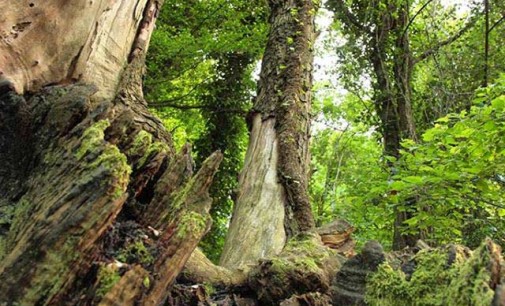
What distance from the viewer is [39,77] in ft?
9.00

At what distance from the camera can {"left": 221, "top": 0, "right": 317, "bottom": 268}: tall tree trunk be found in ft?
13.5

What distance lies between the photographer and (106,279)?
5.44 feet

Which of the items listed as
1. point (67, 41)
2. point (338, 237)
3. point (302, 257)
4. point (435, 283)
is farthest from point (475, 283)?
point (67, 41)

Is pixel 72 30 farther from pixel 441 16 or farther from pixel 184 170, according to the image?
pixel 441 16

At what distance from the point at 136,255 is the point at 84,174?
1.30ft

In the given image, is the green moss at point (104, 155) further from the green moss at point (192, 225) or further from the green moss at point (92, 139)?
the green moss at point (192, 225)

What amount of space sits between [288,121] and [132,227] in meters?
3.05

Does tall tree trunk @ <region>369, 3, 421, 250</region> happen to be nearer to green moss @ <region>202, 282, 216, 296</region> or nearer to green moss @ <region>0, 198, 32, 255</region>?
green moss @ <region>202, 282, 216, 296</region>

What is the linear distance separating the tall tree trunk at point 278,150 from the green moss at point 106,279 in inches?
80.6

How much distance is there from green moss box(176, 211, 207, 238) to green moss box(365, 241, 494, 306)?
2.69 feet

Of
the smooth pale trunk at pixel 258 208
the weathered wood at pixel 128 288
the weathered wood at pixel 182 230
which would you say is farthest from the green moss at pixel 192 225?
the smooth pale trunk at pixel 258 208

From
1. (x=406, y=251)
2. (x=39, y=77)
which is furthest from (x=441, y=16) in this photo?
(x=39, y=77)

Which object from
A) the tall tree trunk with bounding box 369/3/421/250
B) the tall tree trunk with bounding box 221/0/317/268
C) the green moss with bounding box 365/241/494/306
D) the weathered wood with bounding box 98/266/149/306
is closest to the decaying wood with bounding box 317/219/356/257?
the tall tree trunk with bounding box 221/0/317/268

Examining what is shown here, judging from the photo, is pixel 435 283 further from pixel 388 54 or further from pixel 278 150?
pixel 388 54
